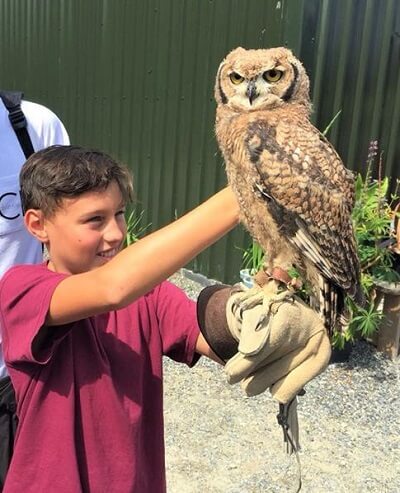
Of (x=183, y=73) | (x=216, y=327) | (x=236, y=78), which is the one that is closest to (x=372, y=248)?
(x=236, y=78)

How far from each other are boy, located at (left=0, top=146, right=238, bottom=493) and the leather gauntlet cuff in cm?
21

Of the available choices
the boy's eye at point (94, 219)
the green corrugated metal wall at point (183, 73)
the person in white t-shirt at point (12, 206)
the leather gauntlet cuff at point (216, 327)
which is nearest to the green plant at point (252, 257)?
the green corrugated metal wall at point (183, 73)

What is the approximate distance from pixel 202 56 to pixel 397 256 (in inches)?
105

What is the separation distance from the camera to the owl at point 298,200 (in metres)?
2.16

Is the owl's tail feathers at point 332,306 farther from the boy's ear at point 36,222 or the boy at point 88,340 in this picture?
the boy's ear at point 36,222

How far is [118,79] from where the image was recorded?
7.23 meters

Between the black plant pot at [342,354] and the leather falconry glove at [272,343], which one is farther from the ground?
the leather falconry glove at [272,343]

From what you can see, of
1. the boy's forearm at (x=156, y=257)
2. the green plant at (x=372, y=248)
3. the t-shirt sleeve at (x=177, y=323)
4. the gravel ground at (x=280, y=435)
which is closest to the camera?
the boy's forearm at (x=156, y=257)

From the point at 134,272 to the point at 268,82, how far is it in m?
1.11

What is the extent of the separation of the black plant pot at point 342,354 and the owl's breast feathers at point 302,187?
2.49 meters

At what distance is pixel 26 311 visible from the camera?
Result: 1.72 m

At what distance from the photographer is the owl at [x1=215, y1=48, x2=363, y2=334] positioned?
216cm

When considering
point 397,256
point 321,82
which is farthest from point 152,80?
point 397,256

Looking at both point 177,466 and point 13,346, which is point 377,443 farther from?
point 13,346
